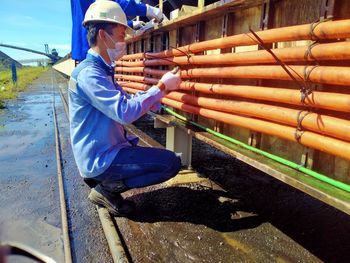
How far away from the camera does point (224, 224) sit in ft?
11.1

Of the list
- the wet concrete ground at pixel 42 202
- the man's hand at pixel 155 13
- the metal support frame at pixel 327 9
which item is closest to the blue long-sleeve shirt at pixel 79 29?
the man's hand at pixel 155 13

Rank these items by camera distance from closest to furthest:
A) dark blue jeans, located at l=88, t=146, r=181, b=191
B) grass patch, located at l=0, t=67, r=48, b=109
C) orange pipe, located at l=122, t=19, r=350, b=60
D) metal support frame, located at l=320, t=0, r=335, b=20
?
orange pipe, located at l=122, t=19, r=350, b=60
metal support frame, located at l=320, t=0, r=335, b=20
dark blue jeans, located at l=88, t=146, r=181, b=191
grass patch, located at l=0, t=67, r=48, b=109

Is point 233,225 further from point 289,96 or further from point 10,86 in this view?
point 10,86

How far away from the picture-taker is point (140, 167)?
11.2 ft

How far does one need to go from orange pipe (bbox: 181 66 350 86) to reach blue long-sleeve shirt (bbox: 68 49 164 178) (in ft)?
1.91

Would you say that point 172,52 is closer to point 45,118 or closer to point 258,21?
point 258,21

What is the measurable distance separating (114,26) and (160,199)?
1.97 metres

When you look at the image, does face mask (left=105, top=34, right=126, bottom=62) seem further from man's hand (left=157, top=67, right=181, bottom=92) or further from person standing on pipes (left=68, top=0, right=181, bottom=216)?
man's hand (left=157, top=67, right=181, bottom=92)

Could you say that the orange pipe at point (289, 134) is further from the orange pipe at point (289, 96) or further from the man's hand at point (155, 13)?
the man's hand at point (155, 13)

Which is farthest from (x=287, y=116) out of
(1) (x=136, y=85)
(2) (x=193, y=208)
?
(1) (x=136, y=85)

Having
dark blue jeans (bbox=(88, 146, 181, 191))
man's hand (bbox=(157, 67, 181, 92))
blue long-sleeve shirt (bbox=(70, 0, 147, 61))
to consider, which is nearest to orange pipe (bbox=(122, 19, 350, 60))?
man's hand (bbox=(157, 67, 181, 92))

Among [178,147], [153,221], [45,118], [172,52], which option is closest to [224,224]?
[153,221]

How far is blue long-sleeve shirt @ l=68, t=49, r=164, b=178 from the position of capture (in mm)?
3090

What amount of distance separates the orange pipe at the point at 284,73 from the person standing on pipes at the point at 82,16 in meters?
1.76
